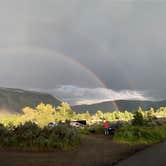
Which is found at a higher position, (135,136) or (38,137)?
(38,137)

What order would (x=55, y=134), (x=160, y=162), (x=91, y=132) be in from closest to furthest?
1. (x=160, y=162)
2. (x=55, y=134)
3. (x=91, y=132)

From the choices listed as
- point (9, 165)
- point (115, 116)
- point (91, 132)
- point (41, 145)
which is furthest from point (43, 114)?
point (9, 165)

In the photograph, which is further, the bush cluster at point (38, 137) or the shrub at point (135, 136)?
the shrub at point (135, 136)

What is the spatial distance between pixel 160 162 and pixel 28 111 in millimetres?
79727

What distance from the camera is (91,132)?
38.7 meters

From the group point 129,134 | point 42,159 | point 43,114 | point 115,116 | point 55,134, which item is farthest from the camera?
point 115,116

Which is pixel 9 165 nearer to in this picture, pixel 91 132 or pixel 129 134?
pixel 129 134

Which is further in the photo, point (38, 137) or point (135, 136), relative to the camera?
point (135, 136)

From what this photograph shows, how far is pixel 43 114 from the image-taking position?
88.0 metres

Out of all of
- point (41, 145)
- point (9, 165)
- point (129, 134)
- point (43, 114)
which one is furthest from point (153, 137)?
point (43, 114)

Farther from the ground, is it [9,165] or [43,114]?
[43,114]

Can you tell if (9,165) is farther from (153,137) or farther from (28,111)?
(28,111)

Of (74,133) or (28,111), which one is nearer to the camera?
(74,133)

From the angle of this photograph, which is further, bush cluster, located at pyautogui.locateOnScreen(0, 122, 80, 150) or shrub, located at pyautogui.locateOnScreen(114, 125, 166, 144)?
shrub, located at pyautogui.locateOnScreen(114, 125, 166, 144)
